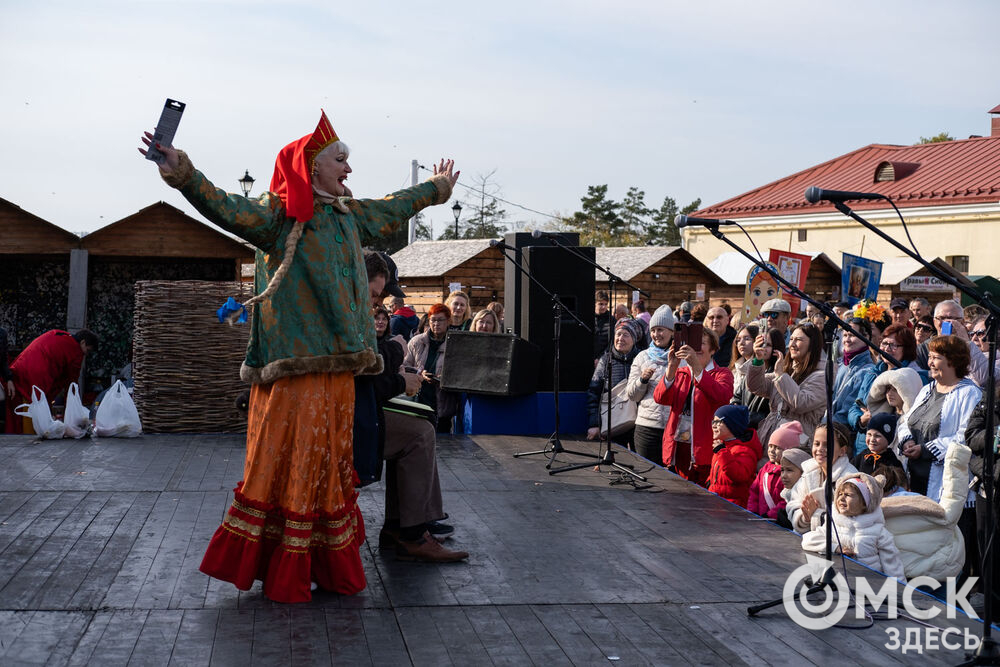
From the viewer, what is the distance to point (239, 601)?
423cm

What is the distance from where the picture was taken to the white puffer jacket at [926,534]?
550cm

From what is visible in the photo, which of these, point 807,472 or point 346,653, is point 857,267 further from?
point 346,653

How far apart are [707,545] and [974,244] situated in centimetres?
3181

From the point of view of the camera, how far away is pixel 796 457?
245 inches

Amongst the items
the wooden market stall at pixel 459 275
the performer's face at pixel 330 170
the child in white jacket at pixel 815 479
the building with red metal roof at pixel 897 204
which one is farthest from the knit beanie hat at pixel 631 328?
the building with red metal roof at pixel 897 204

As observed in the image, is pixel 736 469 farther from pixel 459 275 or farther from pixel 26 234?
pixel 459 275

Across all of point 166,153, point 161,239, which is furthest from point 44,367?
point 166,153

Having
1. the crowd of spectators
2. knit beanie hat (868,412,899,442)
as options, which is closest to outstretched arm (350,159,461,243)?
the crowd of spectators

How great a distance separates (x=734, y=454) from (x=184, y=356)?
4.89 m

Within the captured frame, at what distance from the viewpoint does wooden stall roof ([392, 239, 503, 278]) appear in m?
21.3

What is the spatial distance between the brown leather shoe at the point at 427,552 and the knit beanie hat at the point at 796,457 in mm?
2240

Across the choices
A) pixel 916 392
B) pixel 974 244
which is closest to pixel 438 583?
pixel 916 392

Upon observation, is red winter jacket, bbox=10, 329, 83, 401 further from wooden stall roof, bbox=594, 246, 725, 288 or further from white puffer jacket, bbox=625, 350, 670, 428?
wooden stall roof, bbox=594, 246, 725, 288

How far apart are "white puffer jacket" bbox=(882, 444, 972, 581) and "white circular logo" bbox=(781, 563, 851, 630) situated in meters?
0.97
